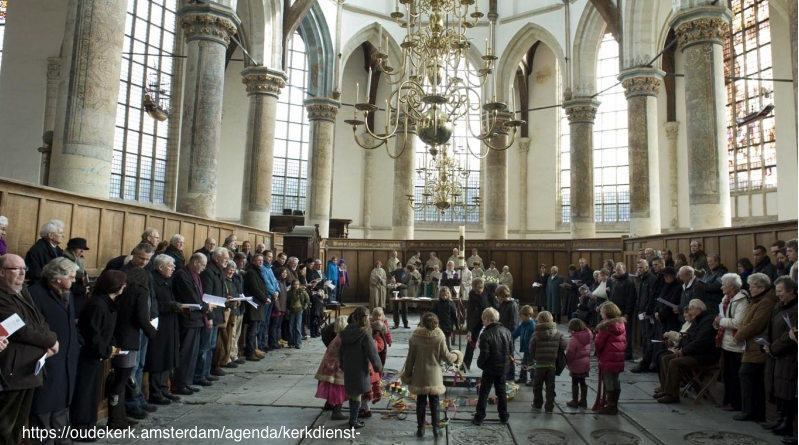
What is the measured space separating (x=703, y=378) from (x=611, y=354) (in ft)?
5.14

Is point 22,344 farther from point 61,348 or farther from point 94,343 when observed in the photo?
point 94,343

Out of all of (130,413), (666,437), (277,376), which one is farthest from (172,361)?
(666,437)

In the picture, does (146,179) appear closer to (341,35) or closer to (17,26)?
(17,26)

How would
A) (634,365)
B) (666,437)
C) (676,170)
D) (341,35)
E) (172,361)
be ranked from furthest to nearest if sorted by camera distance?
(676,170), (341,35), (634,365), (172,361), (666,437)

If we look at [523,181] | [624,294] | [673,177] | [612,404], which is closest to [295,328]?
[624,294]

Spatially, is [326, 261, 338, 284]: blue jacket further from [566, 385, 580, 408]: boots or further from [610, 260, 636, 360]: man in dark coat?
[566, 385, 580, 408]: boots

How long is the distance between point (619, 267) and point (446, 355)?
4.60 m

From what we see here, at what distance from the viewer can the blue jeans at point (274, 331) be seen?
28.7 feet

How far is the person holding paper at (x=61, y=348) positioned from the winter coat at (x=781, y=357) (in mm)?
5380

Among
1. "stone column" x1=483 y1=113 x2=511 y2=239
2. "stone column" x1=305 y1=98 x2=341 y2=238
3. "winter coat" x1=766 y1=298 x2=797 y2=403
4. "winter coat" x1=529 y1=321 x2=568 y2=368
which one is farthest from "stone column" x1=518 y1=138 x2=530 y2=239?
"winter coat" x1=766 y1=298 x2=797 y2=403

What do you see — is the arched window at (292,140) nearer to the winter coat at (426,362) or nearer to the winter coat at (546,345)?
the winter coat at (546,345)

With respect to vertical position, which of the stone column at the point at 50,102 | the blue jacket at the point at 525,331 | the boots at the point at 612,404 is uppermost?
the stone column at the point at 50,102

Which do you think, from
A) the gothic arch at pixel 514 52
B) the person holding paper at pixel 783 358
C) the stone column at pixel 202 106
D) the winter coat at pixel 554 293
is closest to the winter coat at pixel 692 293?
the person holding paper at pixel 783 358

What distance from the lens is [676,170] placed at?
64.6 feet
